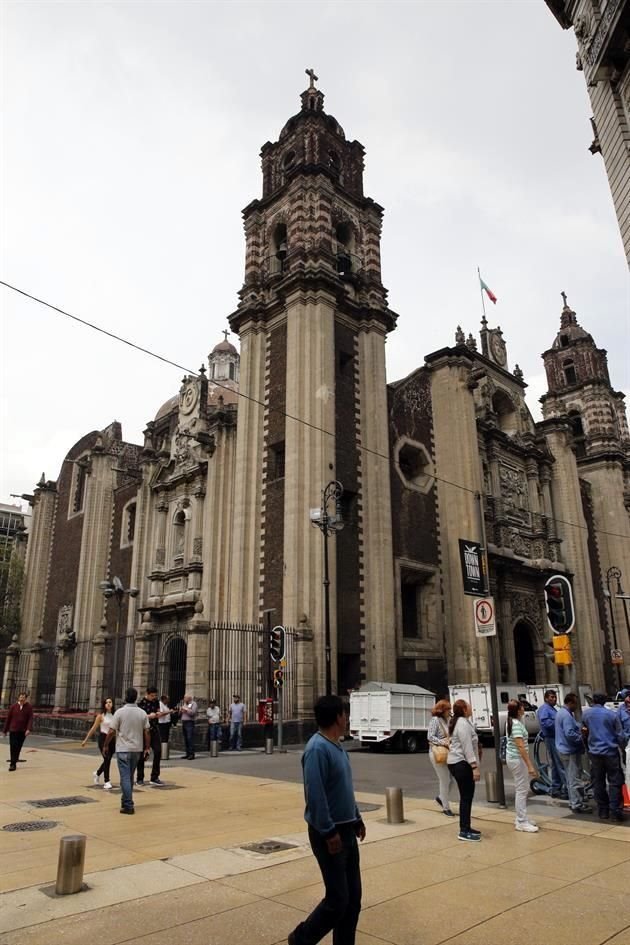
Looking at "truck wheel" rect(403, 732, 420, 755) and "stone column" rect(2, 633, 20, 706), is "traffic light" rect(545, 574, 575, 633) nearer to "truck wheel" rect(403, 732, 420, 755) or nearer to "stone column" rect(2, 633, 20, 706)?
"truck wheel" rect(403, 732, 420, 755)

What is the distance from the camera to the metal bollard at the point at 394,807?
29.0ft

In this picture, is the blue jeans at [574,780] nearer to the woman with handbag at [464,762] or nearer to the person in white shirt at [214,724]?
the woman with handbag at [464,762]

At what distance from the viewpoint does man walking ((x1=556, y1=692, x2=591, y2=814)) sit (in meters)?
9.73

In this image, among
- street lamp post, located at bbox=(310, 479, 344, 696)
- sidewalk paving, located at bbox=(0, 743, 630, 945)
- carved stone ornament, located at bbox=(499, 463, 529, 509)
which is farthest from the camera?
carved stone ornament, located at bbox=(499, 463, 529, 509)

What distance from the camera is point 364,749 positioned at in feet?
66.5

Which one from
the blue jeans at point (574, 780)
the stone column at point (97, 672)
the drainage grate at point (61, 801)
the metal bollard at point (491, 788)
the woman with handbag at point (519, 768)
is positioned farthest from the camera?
the stone column at point (97, 672)

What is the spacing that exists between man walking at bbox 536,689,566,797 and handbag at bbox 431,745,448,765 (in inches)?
94.3

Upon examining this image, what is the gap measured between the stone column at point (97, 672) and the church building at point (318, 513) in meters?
0.13

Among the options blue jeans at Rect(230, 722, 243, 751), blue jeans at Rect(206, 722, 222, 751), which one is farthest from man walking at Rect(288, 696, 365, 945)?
blue jeans at Rect(230, 722, 243, 751)

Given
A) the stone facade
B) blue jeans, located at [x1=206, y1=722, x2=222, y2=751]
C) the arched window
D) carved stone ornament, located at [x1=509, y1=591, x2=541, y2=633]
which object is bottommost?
blue jeans, located at [x1=206, y1=722, x2=222, y2=751]

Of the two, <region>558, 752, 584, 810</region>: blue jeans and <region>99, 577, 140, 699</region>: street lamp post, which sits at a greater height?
<region>99, 577, 140, 699</region>: street lamp post

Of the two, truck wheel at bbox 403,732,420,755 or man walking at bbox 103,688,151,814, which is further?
truck wheel at bbox 403,732,420,755

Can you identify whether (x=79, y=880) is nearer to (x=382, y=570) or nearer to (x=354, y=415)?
(x=382, y=570)

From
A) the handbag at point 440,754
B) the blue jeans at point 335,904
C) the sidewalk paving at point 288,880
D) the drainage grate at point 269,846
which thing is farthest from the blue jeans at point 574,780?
the blue jeans at point 335,904
